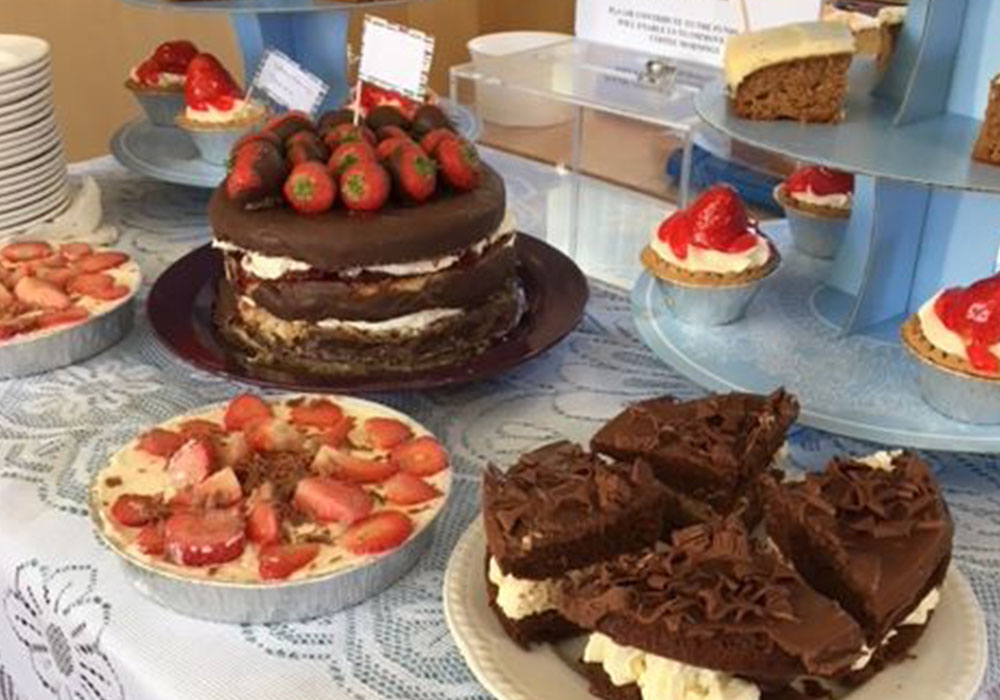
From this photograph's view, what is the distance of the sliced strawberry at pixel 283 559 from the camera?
0.88 metres

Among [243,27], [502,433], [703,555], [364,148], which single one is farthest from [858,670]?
[243,27]

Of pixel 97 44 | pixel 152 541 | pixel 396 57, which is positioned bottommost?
pixel 97 44

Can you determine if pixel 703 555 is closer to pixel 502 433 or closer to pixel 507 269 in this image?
pixel 502 433

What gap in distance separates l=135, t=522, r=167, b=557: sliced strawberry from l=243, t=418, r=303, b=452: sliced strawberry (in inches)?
5.7

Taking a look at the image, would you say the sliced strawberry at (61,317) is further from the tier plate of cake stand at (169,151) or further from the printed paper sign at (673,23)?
the printed paper sign at (673,23)

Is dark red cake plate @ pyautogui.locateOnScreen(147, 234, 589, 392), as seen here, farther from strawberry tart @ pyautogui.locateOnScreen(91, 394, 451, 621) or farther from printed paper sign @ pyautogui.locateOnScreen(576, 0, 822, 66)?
printed paper sign @ pyautogui.locateOnScreen(576, 0, 822, 66)

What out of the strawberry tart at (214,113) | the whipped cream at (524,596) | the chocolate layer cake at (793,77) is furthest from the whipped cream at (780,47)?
the strawberry tart at (214,113)

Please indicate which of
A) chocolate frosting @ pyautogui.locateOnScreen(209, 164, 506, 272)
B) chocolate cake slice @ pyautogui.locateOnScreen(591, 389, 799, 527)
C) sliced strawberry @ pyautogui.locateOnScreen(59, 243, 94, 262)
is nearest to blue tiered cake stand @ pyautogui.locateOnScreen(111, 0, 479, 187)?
sliced strawberry @ pyautogui.locateOnScreen(59, 243, 94, 262)

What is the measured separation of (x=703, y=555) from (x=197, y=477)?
1.43 ft

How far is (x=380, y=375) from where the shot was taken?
3.95ft

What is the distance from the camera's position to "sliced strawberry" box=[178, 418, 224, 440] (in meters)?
1.04

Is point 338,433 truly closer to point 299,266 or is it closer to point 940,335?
point 299,266

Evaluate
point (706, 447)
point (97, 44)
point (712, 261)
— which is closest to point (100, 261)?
point (712, 261)

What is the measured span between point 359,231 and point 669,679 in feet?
1.97
